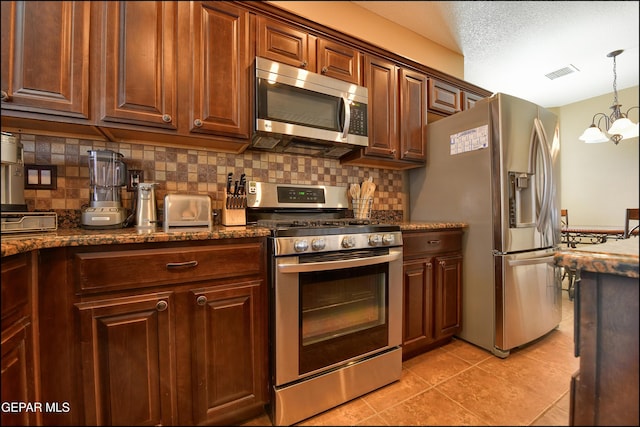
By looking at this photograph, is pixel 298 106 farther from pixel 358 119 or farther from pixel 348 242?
pixel 348 242

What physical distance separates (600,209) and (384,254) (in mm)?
813

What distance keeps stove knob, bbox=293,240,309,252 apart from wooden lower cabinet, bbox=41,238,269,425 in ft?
0.51

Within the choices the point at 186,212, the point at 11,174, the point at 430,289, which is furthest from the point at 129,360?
the point at 430,289

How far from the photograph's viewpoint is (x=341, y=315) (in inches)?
50.6

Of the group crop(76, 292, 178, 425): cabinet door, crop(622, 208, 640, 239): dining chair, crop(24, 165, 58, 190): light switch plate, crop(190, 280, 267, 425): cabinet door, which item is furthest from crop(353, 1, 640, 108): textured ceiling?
crop(24, 165, 58, 190): light switch plate

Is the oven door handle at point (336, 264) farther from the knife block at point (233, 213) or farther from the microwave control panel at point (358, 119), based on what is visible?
the microwave control panel at point (358, 119)

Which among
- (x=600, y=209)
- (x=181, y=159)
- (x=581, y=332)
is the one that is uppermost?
(x=181, y=159)

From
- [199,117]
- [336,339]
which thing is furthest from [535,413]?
[199,117]

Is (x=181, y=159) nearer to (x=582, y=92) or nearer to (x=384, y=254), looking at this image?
(x=384, y=254)

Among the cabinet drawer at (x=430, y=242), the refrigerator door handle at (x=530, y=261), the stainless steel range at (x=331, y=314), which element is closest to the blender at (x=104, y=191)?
the stainless steel range at (x=331, y=314)

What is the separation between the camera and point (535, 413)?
1.10 metres

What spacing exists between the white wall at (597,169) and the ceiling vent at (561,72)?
4.5 inches

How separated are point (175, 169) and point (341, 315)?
1.25 metres

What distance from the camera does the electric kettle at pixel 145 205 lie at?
131 cm
